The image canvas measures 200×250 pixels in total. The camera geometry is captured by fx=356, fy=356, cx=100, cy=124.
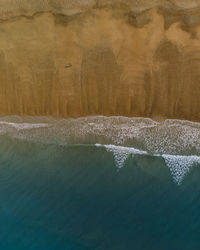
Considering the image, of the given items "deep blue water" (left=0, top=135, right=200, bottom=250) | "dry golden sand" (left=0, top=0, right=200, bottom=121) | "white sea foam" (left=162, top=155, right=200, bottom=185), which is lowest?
"deep blue water" (left=0, top=135, right=200, bottom=250)

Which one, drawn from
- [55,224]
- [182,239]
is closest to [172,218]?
[182,239]

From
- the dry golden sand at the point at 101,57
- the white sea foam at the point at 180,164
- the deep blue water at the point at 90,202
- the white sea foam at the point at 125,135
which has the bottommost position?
the deep blue water at the point at 90,202

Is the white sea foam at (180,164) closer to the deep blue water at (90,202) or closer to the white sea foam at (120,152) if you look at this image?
the deep blue water at (90,202)

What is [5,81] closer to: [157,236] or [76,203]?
[76,203]

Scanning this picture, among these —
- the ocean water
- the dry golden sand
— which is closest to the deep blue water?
the ocean water

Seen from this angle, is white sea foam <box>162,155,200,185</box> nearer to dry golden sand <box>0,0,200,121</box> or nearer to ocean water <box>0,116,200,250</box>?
ocean water <box>0,116,200,250</box>

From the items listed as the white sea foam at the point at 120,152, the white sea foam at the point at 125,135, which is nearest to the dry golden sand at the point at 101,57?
the white sea foam at the point at 125,135

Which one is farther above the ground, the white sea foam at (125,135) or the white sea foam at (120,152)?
the white sea foam at (125,135)

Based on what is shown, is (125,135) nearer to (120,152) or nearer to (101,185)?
(120,152)
